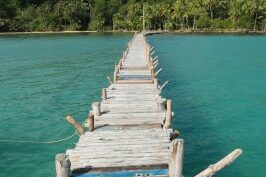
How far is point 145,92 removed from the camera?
76.5 feet

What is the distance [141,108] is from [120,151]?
6222mm

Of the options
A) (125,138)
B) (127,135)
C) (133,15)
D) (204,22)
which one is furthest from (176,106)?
(133,15)

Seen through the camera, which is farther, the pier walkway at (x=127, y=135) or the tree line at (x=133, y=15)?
the tree line at (x=133, y=15)

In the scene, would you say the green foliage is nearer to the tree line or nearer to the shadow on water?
the tree line

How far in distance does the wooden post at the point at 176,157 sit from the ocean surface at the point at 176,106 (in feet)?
19.9

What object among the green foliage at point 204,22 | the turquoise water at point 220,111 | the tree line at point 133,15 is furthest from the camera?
the green foliage at point 204,22

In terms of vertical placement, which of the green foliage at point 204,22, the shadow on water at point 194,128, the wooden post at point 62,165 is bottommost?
the shadow on water at point 194,128

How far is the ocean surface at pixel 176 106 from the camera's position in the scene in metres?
18.8

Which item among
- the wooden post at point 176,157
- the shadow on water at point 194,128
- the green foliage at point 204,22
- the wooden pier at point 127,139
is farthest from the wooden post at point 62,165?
the green foliage at point 204,22

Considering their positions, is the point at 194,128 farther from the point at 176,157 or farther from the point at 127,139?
the point at 176,157

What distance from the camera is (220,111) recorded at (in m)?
26.6

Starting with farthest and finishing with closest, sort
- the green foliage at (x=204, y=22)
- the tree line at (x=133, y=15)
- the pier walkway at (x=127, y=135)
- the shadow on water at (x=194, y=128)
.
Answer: the green foliage at (x=204, y=22)
the tree line at (x=133, y=15)
the shadow on water at (x=194, y=128)
the pier walkway at (x=127, y=135)

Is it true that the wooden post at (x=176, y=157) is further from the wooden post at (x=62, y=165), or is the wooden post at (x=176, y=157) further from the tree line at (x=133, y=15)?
the tree line at (x=133, y=15)

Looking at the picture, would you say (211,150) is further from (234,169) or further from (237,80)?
(237,80)
